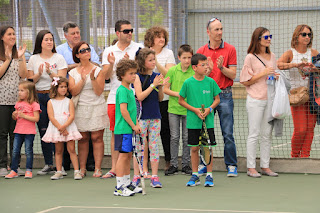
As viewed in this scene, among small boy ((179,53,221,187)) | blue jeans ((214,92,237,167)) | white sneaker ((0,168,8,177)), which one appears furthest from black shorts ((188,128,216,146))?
white sneaker ((0,168,8,177))

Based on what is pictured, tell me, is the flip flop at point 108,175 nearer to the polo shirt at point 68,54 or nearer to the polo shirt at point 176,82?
the polo shirt at point 176,82

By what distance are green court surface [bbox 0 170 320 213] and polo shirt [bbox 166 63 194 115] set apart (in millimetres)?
782

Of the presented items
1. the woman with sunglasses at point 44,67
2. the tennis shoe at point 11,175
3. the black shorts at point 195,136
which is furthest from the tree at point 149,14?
the black shorts at point 195,136

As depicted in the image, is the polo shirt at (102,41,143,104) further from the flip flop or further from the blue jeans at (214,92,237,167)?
the blue jeans at (214,92,237,167)

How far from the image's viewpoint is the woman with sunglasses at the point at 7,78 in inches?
297

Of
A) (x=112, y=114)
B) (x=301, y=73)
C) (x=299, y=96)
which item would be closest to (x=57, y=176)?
(x=112, y=114)

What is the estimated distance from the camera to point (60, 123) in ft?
24.1

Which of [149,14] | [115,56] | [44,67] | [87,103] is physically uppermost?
[149,14]

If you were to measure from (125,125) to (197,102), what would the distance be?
0.92 m

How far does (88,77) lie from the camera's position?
7387 millimetres

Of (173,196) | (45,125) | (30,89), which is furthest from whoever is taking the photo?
(45,125)

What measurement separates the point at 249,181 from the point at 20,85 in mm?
2921

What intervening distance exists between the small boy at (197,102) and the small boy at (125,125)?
2.21 feet

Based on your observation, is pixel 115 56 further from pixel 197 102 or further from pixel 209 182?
pixel 209 182
